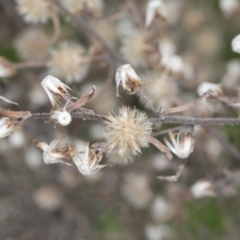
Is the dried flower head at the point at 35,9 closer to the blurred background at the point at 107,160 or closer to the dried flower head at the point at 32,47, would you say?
the blurred background at the point at 107,160

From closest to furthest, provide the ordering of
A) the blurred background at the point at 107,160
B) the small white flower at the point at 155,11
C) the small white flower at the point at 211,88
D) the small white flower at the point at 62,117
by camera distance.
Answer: the small white flower at the point at 62,117, the small white flower at the point at 211,88, the small white flower at the point at 155,11, the blurred background at the point at 107,160

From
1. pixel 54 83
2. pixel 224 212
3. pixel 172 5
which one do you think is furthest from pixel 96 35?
pixel 224 212

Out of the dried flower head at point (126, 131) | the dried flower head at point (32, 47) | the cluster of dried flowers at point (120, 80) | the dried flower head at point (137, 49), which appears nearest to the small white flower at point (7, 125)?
the cluster of dried flowers at point (120, 80)

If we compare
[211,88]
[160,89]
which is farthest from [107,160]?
[211,88]

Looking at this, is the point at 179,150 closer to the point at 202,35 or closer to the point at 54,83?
the point at 54,83

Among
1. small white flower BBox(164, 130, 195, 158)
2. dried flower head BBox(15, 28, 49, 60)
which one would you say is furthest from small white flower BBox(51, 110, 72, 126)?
dried flower head BBox(15, 28, 49, 60)

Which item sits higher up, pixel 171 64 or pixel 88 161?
pixel 171 64

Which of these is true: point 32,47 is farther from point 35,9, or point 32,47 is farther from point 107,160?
point 107,160

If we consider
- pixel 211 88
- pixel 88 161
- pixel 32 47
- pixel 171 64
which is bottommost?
pixel 88 161
